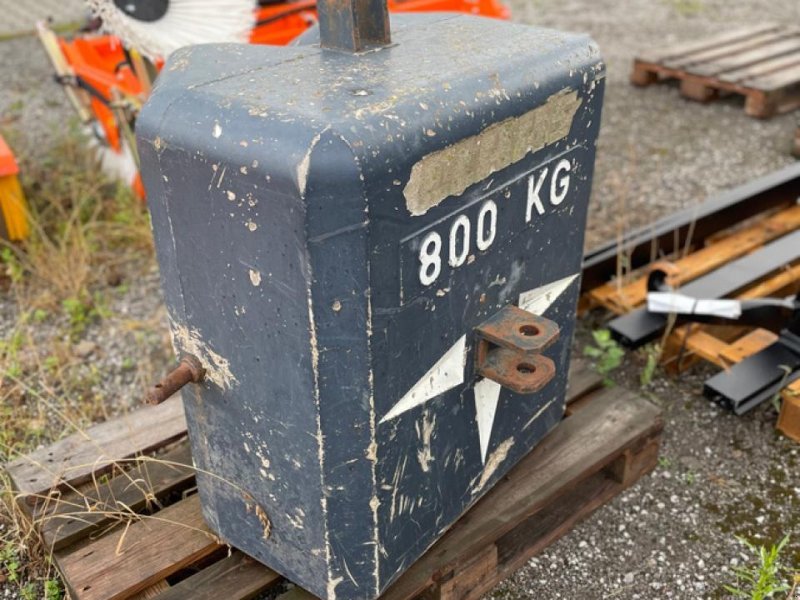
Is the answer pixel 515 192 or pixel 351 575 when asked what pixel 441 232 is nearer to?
pixel 515 192

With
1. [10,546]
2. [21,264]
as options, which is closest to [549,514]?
[10,546]

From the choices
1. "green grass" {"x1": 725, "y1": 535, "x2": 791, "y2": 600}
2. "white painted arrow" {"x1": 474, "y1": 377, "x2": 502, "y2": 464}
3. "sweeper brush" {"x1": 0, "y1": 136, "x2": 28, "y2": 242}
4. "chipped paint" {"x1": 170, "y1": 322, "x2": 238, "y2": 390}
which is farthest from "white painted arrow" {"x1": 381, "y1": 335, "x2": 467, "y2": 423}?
"sweeper brush" {"x1": 0, "y1": 136, "x2": 28, "y2": 242}

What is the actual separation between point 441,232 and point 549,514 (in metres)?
1.06

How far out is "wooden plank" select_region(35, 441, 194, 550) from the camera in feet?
6.50

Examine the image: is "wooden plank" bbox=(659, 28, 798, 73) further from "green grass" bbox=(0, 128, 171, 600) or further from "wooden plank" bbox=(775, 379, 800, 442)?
"green grass" bbox=(0, 128, 171, 600)

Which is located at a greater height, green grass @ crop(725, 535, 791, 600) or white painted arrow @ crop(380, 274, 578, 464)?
white painted arrow @ crop(380, 274, 578, 464)

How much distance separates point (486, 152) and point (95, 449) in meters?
1.42

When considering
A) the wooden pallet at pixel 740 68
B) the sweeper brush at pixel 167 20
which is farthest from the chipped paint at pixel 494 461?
the wooden pallet at pixel 740 68

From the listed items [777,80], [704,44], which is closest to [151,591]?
[777,80]

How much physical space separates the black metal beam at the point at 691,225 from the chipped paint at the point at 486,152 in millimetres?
1407

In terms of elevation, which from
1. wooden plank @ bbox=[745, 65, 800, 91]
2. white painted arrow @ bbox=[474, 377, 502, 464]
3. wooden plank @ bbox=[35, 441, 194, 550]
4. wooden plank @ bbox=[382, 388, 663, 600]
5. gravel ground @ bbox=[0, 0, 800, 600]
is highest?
white painted arrow @ bbox=[474, 377, 502, 464]

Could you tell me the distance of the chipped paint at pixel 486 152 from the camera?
4.56 ft

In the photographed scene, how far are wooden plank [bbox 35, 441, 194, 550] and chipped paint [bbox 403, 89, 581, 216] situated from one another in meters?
0.97

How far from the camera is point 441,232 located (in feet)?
4.86
